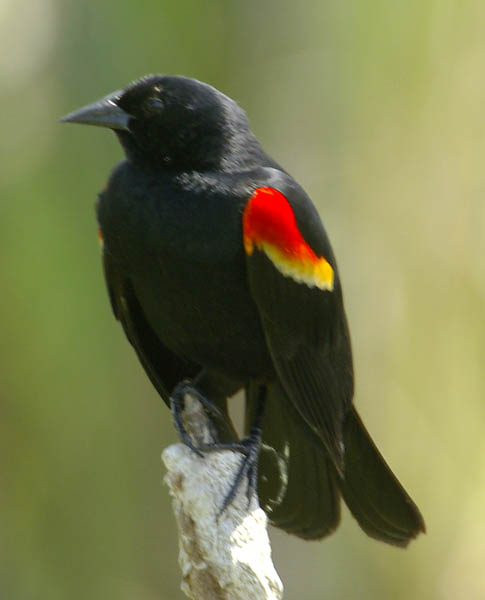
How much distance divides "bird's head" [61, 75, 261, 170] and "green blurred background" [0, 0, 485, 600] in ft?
5.94

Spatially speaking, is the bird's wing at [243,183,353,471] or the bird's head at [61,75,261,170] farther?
the bird's head at [61,75,261,170]

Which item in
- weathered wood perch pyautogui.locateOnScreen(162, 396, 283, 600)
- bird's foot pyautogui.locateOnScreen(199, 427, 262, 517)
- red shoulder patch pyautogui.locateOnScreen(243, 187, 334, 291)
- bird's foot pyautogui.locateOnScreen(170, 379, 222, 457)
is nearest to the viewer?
weathered wood perch pyautogui.locateOnScreen(162, 396, 283, 600)

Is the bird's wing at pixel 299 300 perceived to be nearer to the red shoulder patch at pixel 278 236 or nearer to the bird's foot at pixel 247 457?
the red shoulder patch at pixel 278 236

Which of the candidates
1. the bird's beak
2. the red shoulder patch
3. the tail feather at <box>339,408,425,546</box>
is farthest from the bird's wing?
the bird's beak

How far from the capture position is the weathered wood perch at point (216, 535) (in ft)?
6.69

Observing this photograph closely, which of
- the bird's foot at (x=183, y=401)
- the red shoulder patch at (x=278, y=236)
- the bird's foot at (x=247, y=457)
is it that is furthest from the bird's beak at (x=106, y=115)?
the bird's foot at (x=247, y=457)

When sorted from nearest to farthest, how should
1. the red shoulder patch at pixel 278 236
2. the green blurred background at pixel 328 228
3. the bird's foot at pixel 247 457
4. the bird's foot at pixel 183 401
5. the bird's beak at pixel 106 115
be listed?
the bird's foot at pixel 247 457, the red shoulder patch at pixel 278 236, the bird's beak at pixel 106 115, the bird's foot at pixel 183 401, the green blurred background at pixel 328 228

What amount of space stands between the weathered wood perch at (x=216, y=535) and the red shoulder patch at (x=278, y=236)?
1.69 ft

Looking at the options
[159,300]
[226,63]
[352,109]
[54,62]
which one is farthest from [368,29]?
[159,300]

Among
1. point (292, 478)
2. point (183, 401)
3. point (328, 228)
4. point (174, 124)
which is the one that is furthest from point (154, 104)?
point (328, 228)

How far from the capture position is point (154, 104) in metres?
2.76

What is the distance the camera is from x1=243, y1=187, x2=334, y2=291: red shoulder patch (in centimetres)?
258

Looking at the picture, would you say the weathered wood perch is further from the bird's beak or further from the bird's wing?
the bird's beak

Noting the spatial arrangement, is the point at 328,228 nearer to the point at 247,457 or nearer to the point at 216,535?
the point at 247,457
